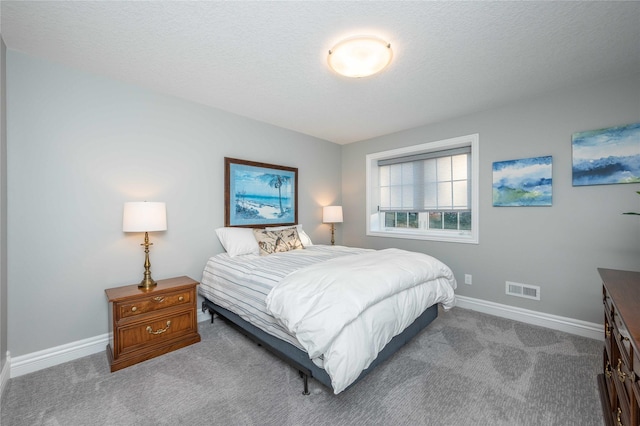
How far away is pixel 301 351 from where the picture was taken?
182cm

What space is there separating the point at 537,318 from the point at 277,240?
2994 millimetres

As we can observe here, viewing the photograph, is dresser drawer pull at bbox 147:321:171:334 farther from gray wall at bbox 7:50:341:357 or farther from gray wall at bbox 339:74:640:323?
gray wall at bbox 339:74:640:323

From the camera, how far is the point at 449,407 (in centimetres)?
167

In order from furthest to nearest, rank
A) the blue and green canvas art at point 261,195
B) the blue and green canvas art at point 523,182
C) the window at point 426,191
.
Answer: the window at point 426,191, the blue and green canvas art at point 261,195, the blue and green canvas art at point 523,182

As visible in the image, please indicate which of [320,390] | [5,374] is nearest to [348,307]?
[320,390]

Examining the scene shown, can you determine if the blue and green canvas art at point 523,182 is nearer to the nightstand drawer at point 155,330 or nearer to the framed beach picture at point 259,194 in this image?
the framed beach picture at point 259,194

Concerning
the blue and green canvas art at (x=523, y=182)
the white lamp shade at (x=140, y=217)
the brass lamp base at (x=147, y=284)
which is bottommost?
the brass lamp base at (x=147, y=284)

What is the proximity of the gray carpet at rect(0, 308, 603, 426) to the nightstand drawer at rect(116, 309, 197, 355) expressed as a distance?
149mm

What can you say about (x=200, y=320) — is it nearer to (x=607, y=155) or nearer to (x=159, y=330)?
(x=159, y=330)

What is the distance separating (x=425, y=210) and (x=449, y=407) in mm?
2692

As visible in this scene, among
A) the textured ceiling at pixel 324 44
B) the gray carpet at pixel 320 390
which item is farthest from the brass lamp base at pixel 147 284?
the textured ceiling at pixel 324 44

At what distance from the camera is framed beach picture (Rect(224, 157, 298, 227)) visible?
10.8 ft

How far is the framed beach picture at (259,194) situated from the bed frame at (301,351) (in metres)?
1.13

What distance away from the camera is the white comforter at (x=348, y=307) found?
155 centimetres
